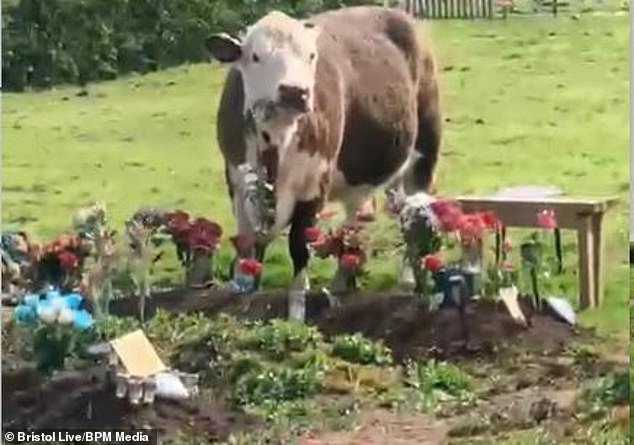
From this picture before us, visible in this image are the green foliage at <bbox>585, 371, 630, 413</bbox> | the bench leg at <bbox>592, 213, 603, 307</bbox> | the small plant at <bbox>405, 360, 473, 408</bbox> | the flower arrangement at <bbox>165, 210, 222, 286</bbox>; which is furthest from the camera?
the flower arrangement at <bbox>165, 210, 222, 286</bbox>

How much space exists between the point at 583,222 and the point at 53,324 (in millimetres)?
1381

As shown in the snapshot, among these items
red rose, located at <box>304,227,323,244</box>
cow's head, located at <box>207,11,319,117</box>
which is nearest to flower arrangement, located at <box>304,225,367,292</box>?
red rose, located at <box>304,227,323,244</box>

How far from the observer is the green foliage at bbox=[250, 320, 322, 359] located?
4.39 m

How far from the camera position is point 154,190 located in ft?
14.9

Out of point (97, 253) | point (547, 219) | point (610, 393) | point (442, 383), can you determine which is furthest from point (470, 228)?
point (97, 253)

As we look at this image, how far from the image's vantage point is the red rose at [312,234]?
4.54 meters

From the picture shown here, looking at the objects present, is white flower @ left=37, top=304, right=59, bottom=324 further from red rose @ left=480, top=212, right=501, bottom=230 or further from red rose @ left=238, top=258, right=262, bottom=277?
red rose @ left=480, top=212, right=501, bottom=230

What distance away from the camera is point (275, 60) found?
14.4 feet

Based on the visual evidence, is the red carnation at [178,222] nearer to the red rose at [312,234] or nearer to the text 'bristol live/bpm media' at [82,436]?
the red rose at [312,234]

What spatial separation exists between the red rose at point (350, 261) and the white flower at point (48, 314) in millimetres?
752

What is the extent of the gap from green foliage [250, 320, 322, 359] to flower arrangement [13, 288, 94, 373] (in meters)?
0.44

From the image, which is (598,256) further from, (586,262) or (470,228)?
(470,228)

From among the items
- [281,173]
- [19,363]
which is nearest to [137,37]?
[281,173]

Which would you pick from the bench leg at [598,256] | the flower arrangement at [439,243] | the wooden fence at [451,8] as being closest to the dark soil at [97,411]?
the flower arrangement at [439,243]
